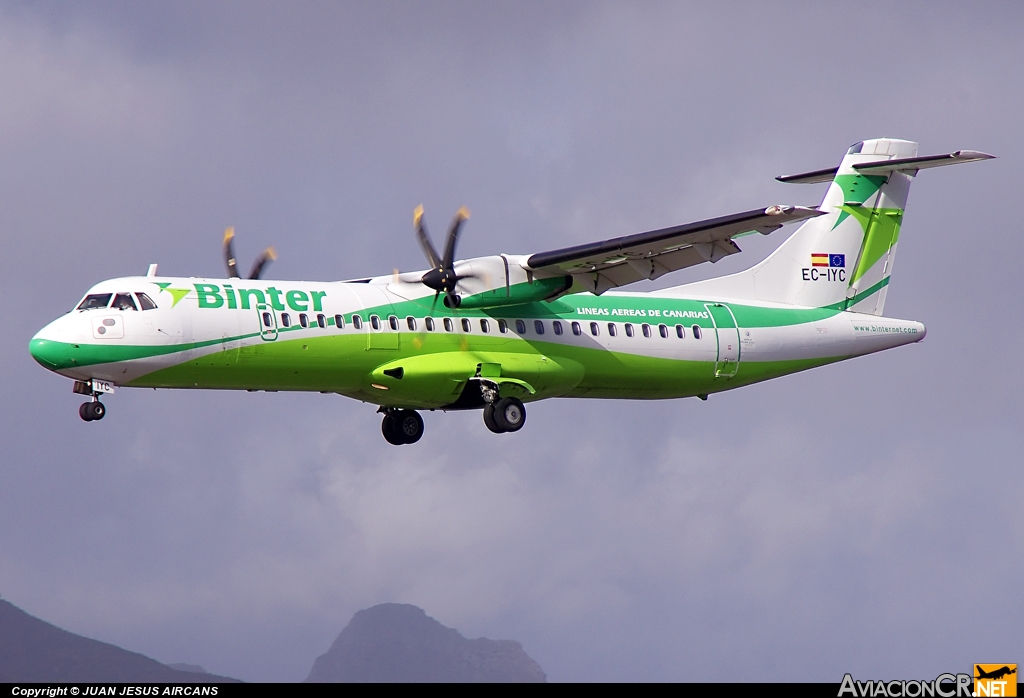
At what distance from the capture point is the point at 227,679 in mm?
28516

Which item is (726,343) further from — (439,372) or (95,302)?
(95,302)

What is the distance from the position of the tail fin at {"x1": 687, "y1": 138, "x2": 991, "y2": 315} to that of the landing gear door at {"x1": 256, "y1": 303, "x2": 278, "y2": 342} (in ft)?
31.6

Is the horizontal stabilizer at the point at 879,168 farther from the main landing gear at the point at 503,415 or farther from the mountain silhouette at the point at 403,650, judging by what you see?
the mountain silhouette at the point at 403,650

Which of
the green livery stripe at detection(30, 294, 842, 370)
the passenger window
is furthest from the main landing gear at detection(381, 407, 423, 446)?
the passenger window

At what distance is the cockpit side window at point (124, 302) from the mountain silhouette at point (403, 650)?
4219cm

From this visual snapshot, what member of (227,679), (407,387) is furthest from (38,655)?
(407,387)

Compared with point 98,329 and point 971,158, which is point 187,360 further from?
point 971,158

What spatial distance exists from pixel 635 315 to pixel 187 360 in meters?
8.69

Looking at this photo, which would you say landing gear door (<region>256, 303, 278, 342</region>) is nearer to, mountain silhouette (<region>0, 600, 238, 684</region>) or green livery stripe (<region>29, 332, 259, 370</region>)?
green livery stripe (<region>29, 332, 259, 370</region>)

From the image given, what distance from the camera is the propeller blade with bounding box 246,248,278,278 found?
2430cm

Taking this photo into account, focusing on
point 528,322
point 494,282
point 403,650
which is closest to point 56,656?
point 403,650

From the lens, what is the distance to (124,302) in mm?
20406

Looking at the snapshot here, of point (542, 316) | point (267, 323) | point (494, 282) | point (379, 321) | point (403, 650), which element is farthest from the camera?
point (403, 650)

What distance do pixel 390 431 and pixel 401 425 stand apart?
249mm
